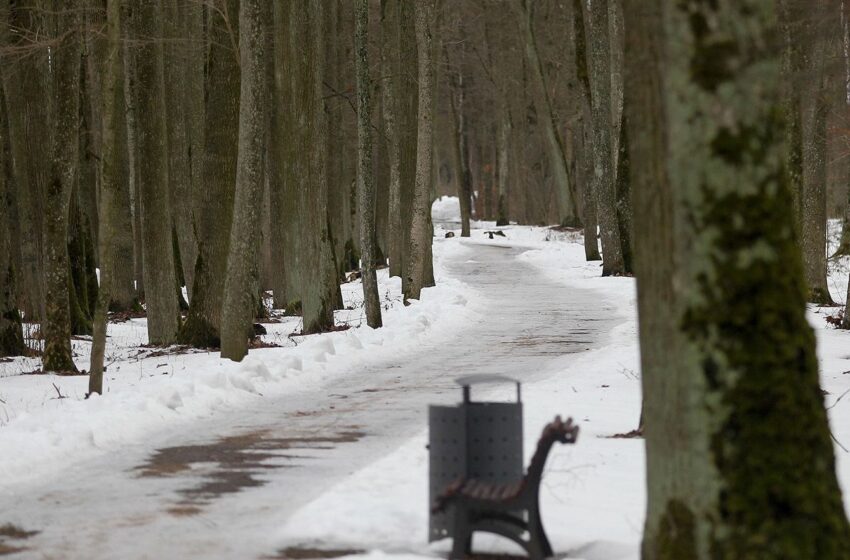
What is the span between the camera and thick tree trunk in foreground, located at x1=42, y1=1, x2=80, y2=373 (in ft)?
46.3

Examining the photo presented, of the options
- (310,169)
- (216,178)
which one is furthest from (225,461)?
(310,169)

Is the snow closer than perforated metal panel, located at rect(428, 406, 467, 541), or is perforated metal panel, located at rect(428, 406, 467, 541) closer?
perforated metal panel, located at rect(428, 406, 467, 541)

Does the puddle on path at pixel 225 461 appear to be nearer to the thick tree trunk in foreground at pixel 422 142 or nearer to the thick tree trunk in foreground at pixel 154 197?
the thick tree trunk in foreground at pixel 154 197

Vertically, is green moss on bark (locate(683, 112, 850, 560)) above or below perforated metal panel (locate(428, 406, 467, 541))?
above

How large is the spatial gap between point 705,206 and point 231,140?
45.9ft

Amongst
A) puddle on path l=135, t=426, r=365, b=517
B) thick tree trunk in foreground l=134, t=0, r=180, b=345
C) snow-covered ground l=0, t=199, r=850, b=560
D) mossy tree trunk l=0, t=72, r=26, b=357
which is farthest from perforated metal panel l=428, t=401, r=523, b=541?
thick tree trunk in foreground l=134, t=0, r=180, b=345

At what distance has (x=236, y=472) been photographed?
8352 millimetres

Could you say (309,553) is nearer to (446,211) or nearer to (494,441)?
(494,441)

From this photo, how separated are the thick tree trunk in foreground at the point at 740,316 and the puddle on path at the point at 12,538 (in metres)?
4.07

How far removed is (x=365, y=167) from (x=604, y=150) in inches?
439

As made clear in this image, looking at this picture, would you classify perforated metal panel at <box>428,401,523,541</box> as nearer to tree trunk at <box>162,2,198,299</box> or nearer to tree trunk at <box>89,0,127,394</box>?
tree trunk at <box>89,0,127,394</box>

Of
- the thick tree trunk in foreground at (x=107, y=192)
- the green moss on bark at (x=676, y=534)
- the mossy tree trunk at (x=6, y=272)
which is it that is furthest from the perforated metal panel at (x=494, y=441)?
the mossy tree trunk at (x=6, y=272)

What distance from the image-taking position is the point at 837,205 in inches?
1997

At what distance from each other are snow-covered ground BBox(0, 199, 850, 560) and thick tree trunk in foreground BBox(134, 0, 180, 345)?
900 mm
